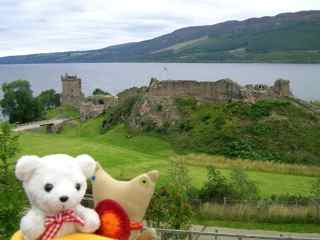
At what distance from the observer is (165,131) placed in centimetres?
3500

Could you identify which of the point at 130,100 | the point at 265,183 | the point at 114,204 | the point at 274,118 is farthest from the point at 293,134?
the point at 114,204

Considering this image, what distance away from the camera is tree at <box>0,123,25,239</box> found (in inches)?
398

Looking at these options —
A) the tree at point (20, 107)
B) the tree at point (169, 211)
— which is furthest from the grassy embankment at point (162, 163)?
the tree at point (20, 107)

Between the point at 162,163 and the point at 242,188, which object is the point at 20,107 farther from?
the point at 242,188

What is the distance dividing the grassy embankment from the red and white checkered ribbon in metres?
12.3

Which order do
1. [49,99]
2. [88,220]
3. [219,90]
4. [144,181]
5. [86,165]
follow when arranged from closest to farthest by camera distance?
[88,220]
[86,165]
[144,181]
[219,90]
[49,99]

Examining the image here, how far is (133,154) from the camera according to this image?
29.7 metres

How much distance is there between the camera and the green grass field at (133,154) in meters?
23.6

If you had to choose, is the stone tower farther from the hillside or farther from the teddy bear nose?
the teddy bear nose

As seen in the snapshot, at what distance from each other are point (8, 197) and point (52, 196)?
4729mm

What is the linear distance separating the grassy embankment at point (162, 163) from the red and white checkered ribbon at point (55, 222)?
12.3m

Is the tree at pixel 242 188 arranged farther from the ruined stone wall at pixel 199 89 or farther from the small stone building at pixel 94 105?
the small stone building at pixel 94 105

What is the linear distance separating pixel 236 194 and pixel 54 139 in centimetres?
1929

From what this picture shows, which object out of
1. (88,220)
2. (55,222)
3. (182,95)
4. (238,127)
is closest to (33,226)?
(55,222)
